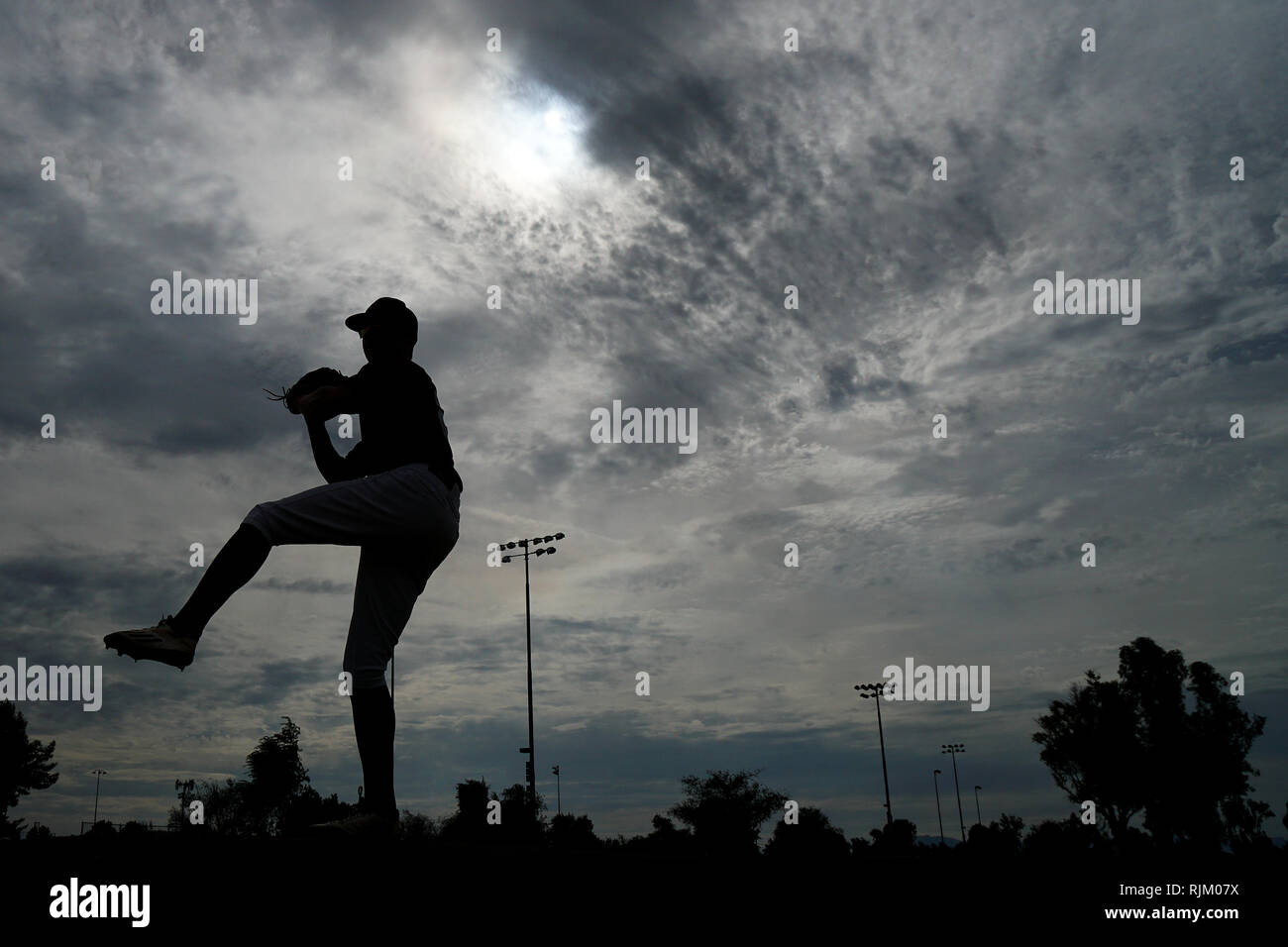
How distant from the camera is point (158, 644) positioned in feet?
12.3

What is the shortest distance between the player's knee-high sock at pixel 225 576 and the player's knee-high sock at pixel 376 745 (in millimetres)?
774

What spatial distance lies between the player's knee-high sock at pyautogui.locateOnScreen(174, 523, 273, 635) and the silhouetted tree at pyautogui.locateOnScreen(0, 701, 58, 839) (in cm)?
6351

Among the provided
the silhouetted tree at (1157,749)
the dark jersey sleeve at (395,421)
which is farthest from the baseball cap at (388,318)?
the silhouetted tree at (1157,749)

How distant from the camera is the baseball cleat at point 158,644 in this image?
371cm

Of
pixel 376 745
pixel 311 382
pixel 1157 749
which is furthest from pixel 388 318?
pixel 1157 749

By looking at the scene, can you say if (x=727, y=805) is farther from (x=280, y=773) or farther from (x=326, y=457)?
(x=326, y=457)

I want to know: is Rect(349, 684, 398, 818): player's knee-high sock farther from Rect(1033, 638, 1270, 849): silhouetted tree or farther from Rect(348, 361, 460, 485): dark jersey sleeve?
Rect(1033, 638, 1270, 849): silhouetted tree

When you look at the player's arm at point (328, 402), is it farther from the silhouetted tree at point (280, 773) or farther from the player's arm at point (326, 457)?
the silhouetted tree at point (280, 773)

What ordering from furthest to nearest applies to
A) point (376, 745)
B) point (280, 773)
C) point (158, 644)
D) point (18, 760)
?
point (18, 760) < point (280, 773) < point (376, 745) < point (158, 644)

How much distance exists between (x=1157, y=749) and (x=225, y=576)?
58.9m

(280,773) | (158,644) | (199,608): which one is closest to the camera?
(158,644)

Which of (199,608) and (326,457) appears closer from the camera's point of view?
(199,608)

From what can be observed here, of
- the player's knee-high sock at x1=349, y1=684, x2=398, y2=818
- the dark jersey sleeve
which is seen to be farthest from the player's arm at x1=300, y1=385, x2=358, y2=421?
the player's knee-high sock at x1=349, y1=684, x2=398, y2=818
